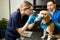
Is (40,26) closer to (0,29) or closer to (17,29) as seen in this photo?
(17,29)

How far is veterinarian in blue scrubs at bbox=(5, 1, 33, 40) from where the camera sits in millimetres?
1096

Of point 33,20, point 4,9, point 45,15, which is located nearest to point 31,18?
point 33,20

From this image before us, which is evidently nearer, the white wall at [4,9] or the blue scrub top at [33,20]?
the blue scrub top at [33,20]

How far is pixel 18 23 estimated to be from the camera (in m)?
1.13

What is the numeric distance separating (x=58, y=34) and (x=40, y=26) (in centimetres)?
14

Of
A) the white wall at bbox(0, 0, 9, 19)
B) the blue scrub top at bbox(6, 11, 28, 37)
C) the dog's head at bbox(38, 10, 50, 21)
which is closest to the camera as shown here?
the dog's head at bbox(38, 10, 50, 21)

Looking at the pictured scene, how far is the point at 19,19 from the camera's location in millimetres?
1132

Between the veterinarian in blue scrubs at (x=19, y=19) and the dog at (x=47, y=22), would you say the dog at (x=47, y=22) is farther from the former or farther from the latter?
the veterinarian in blue scrubs at (x=19, y=19)

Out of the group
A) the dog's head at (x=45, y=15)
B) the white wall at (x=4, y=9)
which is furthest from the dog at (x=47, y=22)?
the white wall at (x=4, y=9)

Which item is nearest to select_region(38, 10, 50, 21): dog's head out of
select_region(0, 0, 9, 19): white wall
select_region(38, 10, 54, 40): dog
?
select_region(38, 10, 54, 40): dog

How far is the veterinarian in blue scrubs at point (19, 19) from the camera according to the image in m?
1.10

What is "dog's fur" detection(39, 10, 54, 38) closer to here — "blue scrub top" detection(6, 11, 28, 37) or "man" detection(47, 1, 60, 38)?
"man" detection(47, 1, 60, 38)

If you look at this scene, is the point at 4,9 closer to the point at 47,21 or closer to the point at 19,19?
the point at 19,19

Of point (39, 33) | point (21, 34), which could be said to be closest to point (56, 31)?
point (39, 33)
